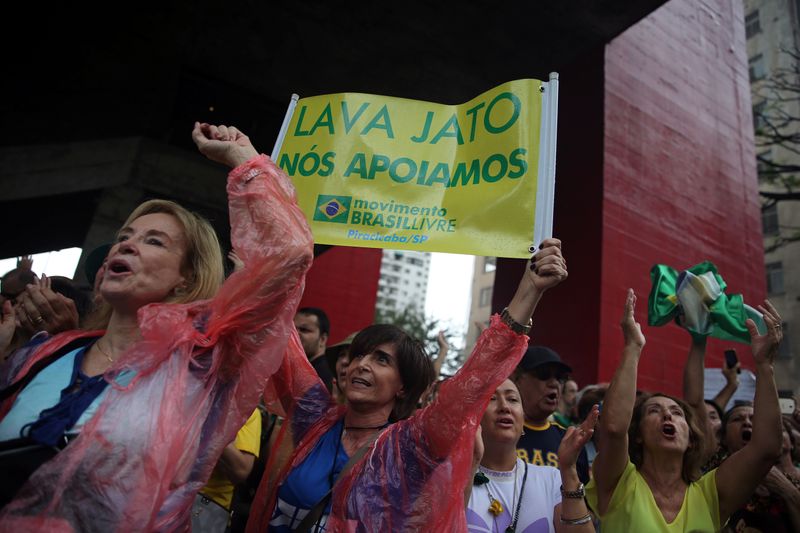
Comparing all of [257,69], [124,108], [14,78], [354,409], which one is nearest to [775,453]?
[354,409]

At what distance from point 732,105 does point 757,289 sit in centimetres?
268

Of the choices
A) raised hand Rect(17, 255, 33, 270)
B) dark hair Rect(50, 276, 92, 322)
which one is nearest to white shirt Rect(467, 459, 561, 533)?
dark hair Rect(50, 276, 92, 322)

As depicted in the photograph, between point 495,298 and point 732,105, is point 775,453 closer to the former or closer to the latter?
point 495,298

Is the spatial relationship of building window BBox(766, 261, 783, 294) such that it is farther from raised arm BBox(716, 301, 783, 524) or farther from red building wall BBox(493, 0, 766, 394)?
raised arm BBox(716, 301, 783, 524)

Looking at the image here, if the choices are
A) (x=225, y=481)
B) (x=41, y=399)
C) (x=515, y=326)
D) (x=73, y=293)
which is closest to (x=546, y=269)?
(x=515, y=326)

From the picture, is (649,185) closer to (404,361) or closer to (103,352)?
(404,361)

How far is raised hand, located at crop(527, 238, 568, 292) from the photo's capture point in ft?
5.57

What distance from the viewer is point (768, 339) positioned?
2672 millimetres

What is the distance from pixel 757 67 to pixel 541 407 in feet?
92.9

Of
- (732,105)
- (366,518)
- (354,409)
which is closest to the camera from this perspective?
(366,518)

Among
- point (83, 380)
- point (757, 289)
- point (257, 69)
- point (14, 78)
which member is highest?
point (257, 69)

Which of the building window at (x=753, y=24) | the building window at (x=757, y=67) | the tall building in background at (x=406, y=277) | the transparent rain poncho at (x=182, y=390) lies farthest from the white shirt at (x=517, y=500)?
the tall building in background at (x=406, y=277)

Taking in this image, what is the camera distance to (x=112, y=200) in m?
7.43

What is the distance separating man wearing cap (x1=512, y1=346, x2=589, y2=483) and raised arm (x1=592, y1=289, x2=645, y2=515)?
56 cm
